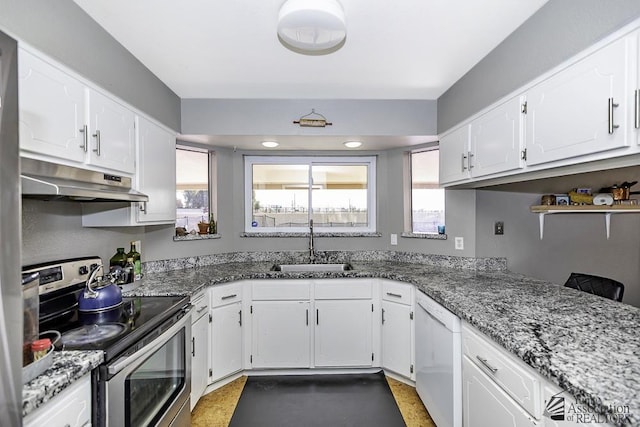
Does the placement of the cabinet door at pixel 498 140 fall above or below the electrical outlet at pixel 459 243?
above

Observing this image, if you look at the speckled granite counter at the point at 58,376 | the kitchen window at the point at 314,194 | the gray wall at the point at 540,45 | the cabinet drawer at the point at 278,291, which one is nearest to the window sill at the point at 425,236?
the kitchen window at the point at 314,194

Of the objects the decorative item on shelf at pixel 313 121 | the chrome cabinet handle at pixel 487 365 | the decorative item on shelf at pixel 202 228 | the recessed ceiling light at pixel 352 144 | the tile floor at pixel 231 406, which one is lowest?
the tile floor at pixel 231 406

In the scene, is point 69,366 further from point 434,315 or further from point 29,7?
point 434,315

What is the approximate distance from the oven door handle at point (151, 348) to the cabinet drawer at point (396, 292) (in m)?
1.45

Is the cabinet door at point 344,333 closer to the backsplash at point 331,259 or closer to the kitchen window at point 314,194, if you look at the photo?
the backsplash at point 331,259

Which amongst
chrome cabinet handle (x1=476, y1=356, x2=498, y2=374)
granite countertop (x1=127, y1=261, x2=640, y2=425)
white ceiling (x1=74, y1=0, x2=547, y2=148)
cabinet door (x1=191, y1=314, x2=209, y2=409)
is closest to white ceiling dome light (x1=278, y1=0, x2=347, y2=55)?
white ceiling (x1=74, y1=0, x2=547, y2=148)

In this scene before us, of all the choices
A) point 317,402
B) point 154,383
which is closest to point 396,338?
point 317,402

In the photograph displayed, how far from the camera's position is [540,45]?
150cm

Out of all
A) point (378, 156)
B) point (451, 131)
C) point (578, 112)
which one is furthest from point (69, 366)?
point (378, 156)

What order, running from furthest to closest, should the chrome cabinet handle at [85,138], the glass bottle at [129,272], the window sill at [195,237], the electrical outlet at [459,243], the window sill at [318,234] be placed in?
the window sill at [318,234], the window sill at [195,237], the electrical outlet at [459,243], the glass bottle at [129,272], the chrome cabinet handle at [85,138]

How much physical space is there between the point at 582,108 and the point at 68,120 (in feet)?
7.18

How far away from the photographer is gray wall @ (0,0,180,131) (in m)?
1.21

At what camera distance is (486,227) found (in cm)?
251

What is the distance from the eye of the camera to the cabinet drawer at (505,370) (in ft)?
3.42
